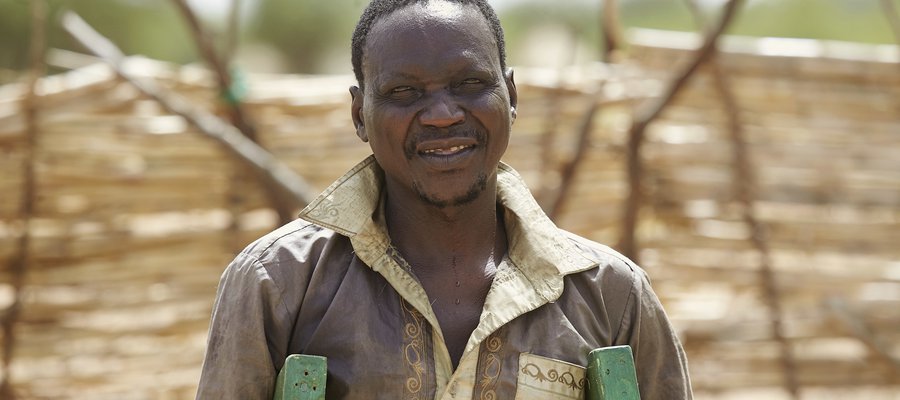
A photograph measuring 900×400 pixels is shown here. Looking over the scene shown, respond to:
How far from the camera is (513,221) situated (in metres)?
2.59

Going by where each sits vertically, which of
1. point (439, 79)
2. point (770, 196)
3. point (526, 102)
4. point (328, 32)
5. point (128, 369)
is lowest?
point (128, 369)

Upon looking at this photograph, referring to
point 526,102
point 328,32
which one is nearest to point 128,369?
point 526,102

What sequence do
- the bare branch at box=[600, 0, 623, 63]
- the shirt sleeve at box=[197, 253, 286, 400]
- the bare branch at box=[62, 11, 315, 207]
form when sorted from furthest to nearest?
1. the bare branch at box=[600, 0, 623, 63]
2. the bare branch at box=[62, 11, 315, 207]
3. the shirt sleeve at box=[197, 253, 286, 400]

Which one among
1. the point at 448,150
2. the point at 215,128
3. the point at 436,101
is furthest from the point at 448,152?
the point at 215,128

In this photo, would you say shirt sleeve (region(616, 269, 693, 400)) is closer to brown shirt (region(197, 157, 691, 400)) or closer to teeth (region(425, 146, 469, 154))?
brown shirt (region(197, 157, 691, 400))

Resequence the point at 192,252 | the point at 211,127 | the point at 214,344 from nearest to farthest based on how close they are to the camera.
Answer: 1. the point at 214,344
2. the point at 211,127
3. the point at 192,252

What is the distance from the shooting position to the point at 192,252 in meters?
5.62

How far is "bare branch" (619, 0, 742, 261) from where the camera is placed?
16.7ft

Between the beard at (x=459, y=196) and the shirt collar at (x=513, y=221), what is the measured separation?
4.6 inches

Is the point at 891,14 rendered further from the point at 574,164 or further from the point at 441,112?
the point at 441,112

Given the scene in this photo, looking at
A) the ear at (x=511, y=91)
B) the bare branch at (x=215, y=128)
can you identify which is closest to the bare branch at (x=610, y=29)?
the bare branch at (x=215, y=128)

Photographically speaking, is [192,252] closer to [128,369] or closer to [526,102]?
[128,369]

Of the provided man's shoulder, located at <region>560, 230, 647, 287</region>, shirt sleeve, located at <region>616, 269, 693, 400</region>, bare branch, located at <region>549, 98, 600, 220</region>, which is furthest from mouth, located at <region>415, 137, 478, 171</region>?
bare branch, located at <region>549, 98, 600, 220</region>

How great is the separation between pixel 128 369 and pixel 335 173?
4.36 feet
